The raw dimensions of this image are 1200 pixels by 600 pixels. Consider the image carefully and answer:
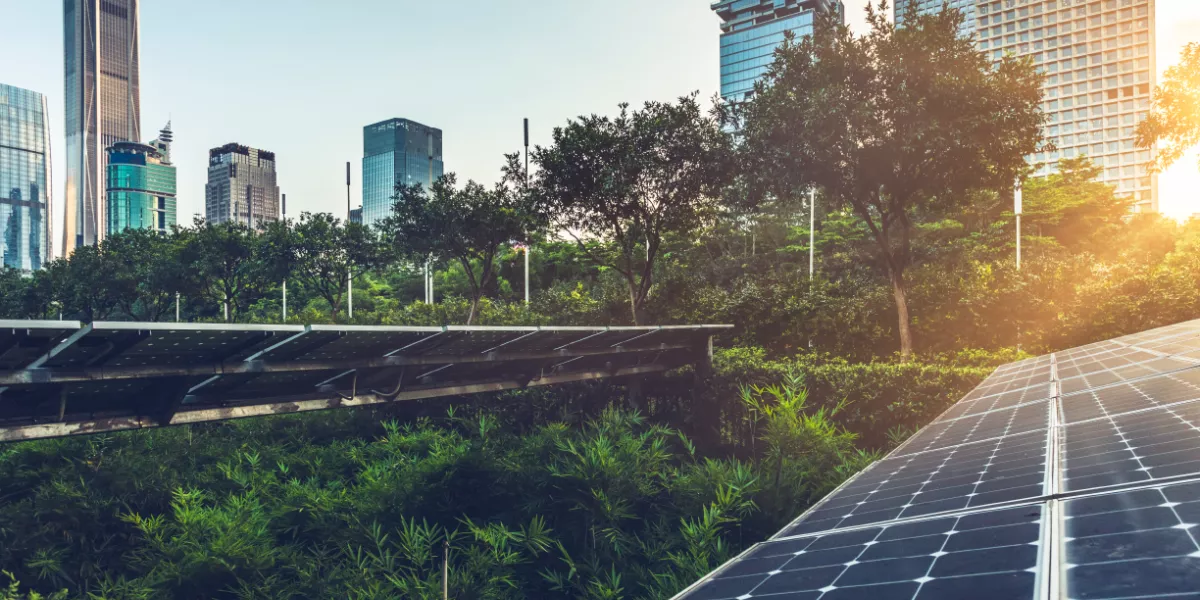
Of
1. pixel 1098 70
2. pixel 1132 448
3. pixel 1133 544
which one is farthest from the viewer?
pixel 1098 70

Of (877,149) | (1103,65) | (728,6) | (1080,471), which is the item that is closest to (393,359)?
(1080,471)

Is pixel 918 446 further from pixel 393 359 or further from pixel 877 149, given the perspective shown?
pixel 877 149

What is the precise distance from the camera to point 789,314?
2369cm

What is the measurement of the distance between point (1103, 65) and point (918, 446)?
511 feet

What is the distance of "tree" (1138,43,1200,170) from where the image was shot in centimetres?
2156

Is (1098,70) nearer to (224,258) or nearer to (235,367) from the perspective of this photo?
(224,258)

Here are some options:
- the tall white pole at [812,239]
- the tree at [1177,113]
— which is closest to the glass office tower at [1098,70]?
the tall white pole at [812,239]

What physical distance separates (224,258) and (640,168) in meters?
36.4

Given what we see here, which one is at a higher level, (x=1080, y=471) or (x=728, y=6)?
(x=728, y=6)

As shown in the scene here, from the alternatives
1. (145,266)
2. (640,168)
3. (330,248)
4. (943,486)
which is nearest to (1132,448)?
(943,486)

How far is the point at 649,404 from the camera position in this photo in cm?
1905

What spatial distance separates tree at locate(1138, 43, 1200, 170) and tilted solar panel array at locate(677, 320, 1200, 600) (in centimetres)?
2145

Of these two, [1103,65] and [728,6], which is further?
[728,6]

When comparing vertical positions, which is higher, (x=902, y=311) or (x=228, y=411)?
(x=902, y=311)
